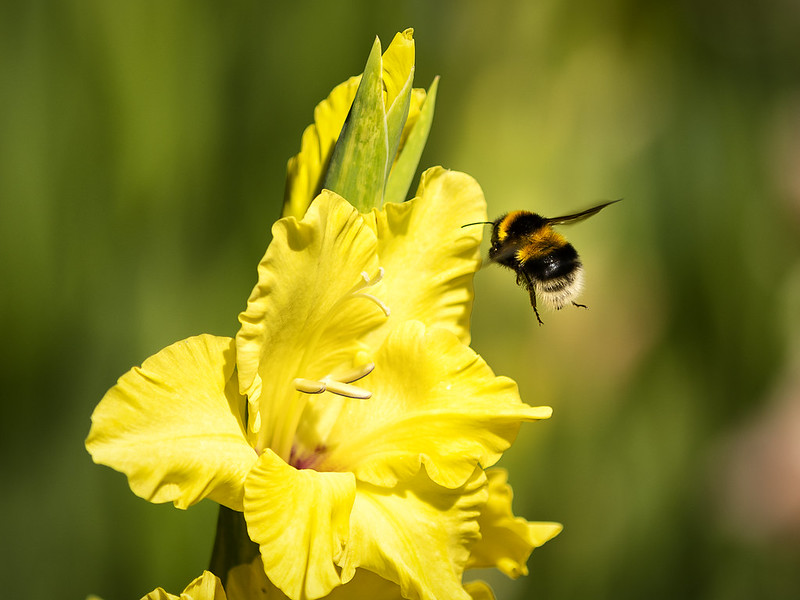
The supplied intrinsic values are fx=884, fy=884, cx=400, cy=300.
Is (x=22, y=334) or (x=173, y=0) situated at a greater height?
(x=173, y=0)

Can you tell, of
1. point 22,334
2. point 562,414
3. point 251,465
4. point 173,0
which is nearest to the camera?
point 251,465

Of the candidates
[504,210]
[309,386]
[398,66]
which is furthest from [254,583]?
[504,210]

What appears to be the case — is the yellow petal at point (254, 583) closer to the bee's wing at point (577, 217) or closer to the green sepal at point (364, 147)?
the green sepal at point (364, 147)

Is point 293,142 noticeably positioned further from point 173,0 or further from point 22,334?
point 22,334

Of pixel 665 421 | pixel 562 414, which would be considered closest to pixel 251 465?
pixel 562 414

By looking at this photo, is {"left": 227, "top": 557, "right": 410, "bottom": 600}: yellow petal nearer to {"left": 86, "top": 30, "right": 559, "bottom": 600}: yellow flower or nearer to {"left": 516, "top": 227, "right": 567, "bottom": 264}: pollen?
{"left": 86, "top": 30, "right": 559, "bottom": 600}: yellow flower

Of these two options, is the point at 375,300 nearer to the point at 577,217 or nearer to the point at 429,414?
the point at 429,414
